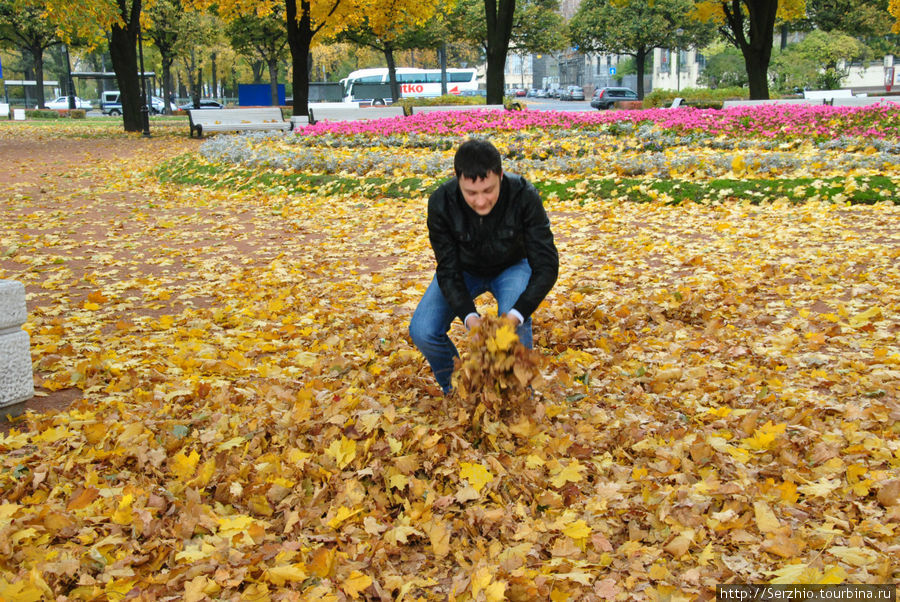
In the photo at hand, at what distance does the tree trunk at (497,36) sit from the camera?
20406mm

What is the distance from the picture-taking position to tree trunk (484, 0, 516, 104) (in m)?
20.4

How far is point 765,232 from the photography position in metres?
7.42

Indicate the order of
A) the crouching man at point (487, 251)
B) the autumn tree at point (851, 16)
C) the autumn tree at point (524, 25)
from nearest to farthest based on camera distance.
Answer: the crouching man at point (487, 251), the autumn tree at point (851, 16), the autumn tree at point (524, 25)

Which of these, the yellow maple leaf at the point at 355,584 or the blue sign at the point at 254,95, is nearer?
the yellow maple leaf at the point at 355,584

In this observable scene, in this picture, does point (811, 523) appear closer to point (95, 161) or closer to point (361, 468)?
point (361, 468)

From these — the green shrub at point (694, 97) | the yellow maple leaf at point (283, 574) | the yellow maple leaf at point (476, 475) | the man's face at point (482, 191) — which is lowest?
the yellow maple leaf at point (283, 574)

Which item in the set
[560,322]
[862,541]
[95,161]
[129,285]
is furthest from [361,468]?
[95,161]

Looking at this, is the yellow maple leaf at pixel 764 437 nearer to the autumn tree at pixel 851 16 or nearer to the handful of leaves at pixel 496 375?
the handful of leaves at pixel 496 375

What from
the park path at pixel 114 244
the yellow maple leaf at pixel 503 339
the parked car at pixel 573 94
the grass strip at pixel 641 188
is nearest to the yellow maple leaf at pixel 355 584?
the yellow maple leaf at pixel 503 339

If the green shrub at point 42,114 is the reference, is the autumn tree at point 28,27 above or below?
above

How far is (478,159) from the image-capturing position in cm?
324

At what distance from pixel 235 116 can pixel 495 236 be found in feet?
69.7

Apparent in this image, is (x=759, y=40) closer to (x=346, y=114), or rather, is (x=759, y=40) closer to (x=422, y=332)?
(x=346, y=114)

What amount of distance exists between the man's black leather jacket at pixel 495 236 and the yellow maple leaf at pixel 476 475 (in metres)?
0.69
